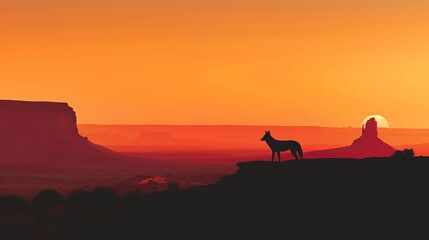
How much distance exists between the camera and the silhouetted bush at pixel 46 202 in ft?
136

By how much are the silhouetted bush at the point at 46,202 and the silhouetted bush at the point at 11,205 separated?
55.1 inches

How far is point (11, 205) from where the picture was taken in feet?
147

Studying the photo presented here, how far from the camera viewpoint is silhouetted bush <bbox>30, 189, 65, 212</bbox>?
41.5 meters

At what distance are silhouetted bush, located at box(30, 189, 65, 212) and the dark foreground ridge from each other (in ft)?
16.0

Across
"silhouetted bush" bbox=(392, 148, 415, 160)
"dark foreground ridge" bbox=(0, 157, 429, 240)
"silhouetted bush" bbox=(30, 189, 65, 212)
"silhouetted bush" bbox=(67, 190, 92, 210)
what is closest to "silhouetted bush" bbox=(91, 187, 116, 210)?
"dark foreground ridge" bbox=(0, 157, 429, 240)

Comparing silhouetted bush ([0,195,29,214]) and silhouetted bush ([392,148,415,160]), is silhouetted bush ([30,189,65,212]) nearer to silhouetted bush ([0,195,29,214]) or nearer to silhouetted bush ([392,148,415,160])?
silhouetted bush ([0,195,29,214])

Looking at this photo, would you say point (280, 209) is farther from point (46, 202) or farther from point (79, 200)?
point (46, 202)


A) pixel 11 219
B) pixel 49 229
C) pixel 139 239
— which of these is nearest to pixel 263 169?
pixel 139 239

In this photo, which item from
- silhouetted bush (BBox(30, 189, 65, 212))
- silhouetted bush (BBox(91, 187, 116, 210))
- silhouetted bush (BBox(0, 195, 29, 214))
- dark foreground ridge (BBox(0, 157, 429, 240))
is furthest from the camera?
silhouetted bush (BBox(0, 195, 29, 214))

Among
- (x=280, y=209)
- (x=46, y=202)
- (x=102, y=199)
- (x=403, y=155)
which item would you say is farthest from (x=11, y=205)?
(x=403, y=155)

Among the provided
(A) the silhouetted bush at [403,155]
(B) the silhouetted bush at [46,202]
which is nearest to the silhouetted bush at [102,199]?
(B) the silhouetted bush at [46,202]

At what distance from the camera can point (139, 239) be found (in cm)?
2784

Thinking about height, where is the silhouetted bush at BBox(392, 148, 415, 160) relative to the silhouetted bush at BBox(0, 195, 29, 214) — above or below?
above

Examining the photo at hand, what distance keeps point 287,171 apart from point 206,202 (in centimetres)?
488
